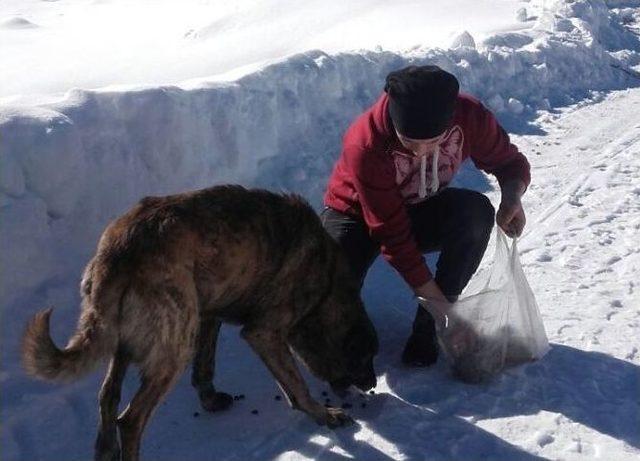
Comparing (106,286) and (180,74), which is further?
(180,74)

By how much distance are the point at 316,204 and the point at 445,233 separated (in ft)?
6.31

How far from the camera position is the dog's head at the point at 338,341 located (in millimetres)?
3961

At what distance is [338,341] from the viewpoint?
399cm

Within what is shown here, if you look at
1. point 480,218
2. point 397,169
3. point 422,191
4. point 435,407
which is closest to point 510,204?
point 480,218

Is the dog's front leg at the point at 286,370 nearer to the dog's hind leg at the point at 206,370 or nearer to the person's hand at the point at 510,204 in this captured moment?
the dog's hind leg at the point at 206,370

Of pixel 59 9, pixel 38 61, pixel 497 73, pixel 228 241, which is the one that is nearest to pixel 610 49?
pixel 497 73

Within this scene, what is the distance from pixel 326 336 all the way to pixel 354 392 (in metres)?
0.38

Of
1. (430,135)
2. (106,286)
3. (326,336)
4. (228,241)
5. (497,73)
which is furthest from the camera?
(497,73)

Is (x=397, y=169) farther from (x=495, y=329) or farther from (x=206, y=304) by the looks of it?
(x=206, y=304)

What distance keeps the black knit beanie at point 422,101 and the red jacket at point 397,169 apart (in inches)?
10.2

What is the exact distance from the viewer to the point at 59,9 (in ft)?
60.8

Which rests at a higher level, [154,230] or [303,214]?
[154,230]

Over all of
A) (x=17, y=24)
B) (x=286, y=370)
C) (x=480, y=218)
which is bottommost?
(x=286, y=370)

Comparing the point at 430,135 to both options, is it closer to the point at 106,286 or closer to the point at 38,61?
the point at 106,286
